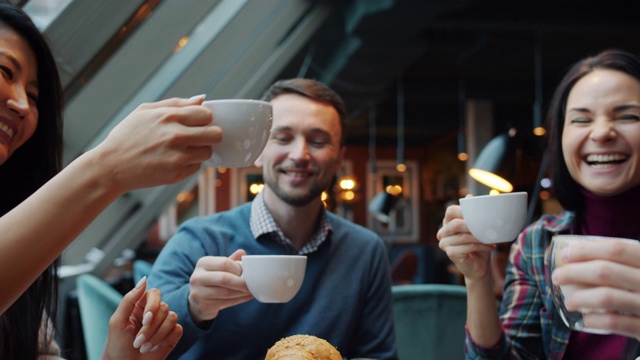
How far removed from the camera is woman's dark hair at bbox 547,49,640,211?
1.75 metres

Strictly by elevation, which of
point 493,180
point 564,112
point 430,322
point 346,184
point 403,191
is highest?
point 564,112

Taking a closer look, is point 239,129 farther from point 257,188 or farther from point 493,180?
point 493,180

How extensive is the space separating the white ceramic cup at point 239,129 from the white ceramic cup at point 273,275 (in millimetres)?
232

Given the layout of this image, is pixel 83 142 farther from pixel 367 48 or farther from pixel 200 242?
pixel 367 48

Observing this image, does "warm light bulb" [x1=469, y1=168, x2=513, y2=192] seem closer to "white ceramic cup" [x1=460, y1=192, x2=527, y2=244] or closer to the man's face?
the man's face

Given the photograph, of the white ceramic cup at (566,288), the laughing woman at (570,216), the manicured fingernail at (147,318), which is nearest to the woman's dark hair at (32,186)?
the manicured fingernail at (147,318)

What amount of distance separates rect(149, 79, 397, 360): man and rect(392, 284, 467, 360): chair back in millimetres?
475

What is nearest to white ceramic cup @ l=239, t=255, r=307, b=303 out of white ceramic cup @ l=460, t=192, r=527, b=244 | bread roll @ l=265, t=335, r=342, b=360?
bread roll @ l=265, t=335, r=342, b=360

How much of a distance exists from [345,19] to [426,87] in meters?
4.65

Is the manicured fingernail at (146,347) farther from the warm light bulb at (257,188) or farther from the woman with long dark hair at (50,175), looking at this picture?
the warm light bulb at (257,188)

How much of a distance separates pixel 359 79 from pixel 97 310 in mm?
5861

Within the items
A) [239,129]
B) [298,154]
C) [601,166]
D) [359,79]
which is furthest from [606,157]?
[359,79]

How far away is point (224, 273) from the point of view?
1224 millimetres

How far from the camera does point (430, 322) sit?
239 centimetres
